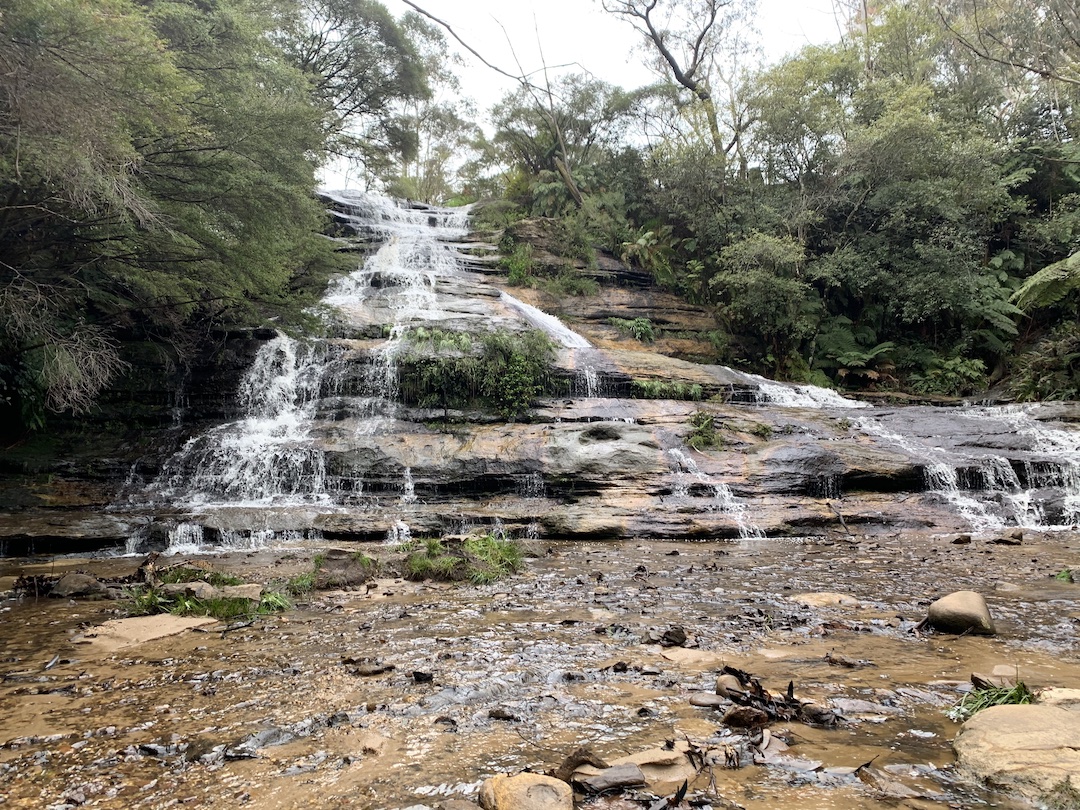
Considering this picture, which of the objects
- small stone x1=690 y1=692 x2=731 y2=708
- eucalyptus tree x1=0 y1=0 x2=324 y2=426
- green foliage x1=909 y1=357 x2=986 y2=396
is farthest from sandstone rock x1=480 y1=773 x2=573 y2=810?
green foliage x1=909 y1=357 x2=986 y2=396

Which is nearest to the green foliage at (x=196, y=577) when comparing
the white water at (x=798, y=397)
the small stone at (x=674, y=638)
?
the small stone at (x=674, y=638)

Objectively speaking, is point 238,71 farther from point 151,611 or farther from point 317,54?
point 317,54

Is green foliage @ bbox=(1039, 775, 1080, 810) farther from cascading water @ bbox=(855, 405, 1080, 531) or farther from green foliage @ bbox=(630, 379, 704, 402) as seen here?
green foliage @ bbox=(630, 379, 704, 402)

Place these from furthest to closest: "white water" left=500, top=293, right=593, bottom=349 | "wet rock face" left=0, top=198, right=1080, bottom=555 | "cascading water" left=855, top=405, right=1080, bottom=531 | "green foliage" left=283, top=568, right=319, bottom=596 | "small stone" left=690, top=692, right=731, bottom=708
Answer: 1. "white water" left=500, top=293, right=593, bottom=349
2. "cascading water" left=855, top=405, right=1080, bottom=531
3. "wet rock face" left=0, top=198, right=1080, bottom=555
4. "green foliage" left=283, top=568, right=319, bottom=596
5. "small stone" left=690, top=692, right=731, bottom=708

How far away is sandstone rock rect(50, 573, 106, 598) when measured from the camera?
223 inches

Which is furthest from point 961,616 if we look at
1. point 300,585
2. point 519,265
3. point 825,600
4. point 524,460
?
point 519,265

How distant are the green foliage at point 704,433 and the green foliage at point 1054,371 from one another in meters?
9.80

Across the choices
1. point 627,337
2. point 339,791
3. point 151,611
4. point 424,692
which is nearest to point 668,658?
point 424,692

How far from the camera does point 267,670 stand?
3559 millimetres

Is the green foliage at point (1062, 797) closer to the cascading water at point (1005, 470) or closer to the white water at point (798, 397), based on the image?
the cascading water at point (1005, 470)

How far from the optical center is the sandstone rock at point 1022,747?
1.97 m

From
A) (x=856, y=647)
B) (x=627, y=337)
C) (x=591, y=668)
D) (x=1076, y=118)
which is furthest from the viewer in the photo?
(x=627, y=337)

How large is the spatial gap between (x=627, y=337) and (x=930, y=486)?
11.3 m

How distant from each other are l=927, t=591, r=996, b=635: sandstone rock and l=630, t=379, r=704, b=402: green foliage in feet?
36.3
